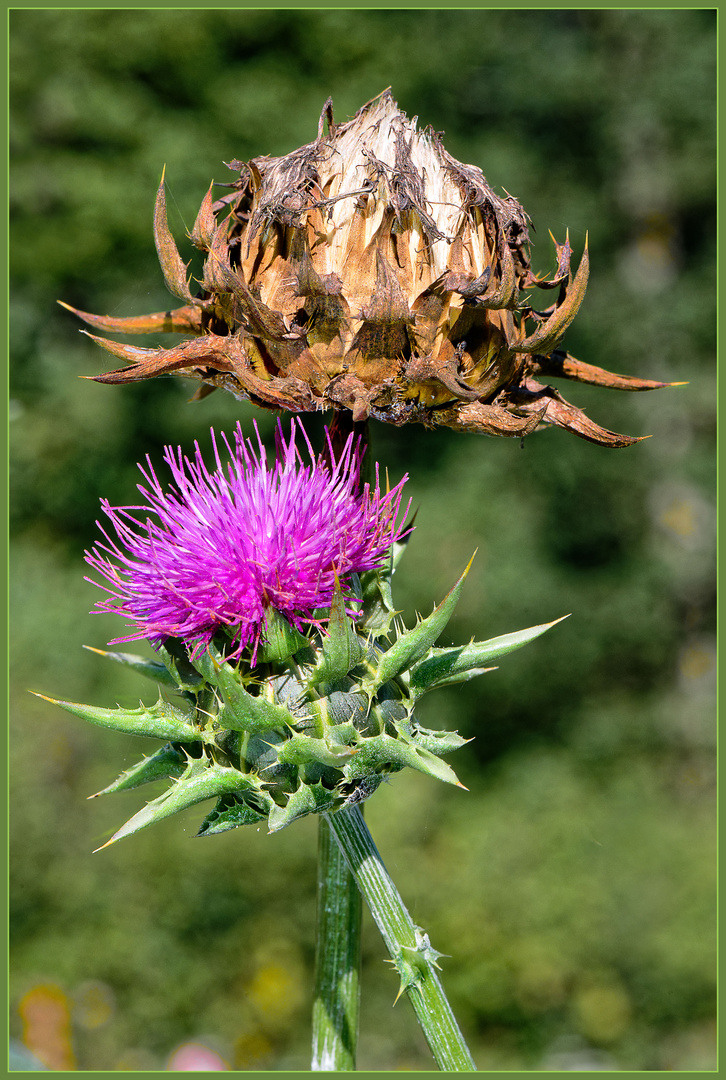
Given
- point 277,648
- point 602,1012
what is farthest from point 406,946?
point 602,1012

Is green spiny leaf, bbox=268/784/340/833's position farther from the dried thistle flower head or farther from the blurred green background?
the blurred green background

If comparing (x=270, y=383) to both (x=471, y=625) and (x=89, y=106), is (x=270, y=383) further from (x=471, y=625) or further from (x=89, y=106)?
(x=89, y=106)

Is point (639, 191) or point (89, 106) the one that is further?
point (639, 191)

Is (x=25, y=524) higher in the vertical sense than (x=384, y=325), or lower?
higher

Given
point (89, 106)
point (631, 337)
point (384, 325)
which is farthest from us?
point (631, 337)

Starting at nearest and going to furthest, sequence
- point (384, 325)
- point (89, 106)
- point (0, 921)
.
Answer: point (384, 325)
point (0, 921)
point (89, 106)

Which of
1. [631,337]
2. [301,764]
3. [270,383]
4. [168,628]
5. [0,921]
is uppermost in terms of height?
[631,337]

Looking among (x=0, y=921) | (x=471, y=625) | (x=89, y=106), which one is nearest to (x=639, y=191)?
(x=471, y=625)

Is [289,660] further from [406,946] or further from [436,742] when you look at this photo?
[406,946]
